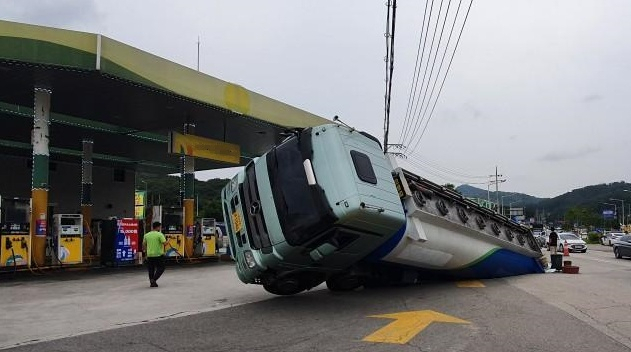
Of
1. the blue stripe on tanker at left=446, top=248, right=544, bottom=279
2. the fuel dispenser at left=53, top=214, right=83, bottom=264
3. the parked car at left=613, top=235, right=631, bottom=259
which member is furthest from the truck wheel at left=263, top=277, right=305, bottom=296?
the parked car at left=613, top=235, right=631, bottom=259

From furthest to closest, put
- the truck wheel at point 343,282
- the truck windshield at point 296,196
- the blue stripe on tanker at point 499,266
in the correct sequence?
the blue stripe on tanker at point 499,266, the truck wheel at point 343,282, the truck windshield at point 296,196

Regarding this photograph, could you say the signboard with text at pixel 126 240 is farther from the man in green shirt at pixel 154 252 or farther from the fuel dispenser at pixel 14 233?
the man in green shirt at pixel 154 252

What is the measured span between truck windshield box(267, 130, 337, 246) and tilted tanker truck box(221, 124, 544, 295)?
15mm

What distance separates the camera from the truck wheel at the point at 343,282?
10734mm

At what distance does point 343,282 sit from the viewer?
35.9 feet

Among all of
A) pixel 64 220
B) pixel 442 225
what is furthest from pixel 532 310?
pixel 64 220

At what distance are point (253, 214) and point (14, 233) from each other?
1005 cm

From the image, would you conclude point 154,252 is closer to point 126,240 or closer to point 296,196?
point 296,196

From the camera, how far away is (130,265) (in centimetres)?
1997

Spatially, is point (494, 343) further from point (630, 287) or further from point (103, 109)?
point (103, 109)

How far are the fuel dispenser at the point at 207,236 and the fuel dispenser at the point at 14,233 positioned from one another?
7.53 m

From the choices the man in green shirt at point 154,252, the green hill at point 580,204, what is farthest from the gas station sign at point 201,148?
the green hill at point 580,204

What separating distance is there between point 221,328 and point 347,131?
3663 mm

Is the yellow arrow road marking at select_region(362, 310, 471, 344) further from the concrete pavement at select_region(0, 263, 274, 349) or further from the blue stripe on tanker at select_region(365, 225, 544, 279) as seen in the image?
the concrete pavement at select_region(0, 263, 274, 349)
